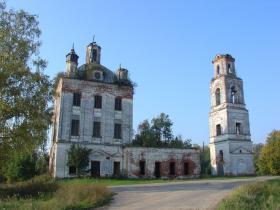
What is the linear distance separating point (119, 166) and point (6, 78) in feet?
61.0

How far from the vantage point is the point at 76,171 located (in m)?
34.2

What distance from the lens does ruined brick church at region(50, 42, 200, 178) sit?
35438mm

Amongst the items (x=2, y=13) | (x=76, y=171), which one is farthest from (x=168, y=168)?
(x=2, y=13)

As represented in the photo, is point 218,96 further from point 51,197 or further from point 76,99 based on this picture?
point 51,197

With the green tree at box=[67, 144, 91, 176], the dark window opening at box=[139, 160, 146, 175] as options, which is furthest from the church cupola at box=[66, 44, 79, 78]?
the dark window opening at box=[139, 160, 146, 175]

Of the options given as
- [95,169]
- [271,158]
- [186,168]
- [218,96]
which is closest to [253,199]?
[95,169]

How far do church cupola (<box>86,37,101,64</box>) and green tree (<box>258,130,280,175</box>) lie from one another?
2251 cm

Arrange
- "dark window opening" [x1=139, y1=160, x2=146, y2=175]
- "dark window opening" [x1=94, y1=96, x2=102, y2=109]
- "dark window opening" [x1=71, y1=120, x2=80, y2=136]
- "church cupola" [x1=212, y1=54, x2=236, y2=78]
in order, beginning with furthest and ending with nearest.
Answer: "church cupola" [x1=212, y1=54, x2=236, y2=78]
"dark window opening" [x1=94, y1=96, x2=102, y2=109]
"dark window opening" [x1=139, y1=160, x2=146, y2=175]
"dark window opening" [x1=71, y1=120, x2=80, y2=136]

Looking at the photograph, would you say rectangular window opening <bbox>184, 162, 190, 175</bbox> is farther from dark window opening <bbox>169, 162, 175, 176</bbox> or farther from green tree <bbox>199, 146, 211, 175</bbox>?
green tree <bbox>199, 146, 211, 175</bbox>

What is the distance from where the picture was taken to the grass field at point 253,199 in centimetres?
1284

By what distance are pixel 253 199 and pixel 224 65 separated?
3032cm

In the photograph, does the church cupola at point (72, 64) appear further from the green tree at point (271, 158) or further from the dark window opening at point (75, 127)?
the green tree at point (271, 158)

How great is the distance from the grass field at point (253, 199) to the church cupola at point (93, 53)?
28.1 metres

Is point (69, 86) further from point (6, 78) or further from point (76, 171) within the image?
point (6, 78)
